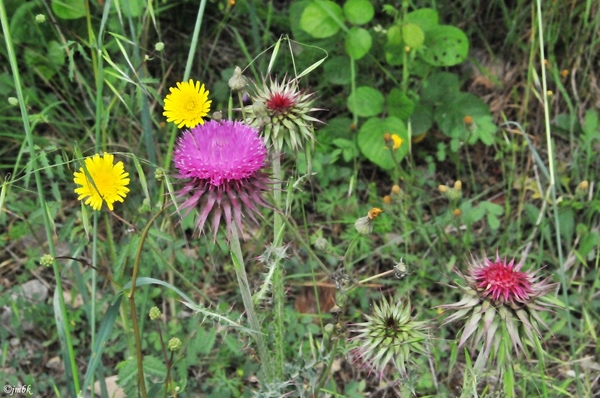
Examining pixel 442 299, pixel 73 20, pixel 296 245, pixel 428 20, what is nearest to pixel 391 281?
pixel 442 299

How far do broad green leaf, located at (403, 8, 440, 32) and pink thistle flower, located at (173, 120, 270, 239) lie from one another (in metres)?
1.78

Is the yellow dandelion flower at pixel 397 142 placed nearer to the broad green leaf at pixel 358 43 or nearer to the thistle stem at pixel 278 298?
the broad green leaf at pixel 358 43

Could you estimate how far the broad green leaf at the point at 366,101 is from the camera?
127 inches

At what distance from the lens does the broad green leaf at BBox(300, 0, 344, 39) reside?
3113 millimetres

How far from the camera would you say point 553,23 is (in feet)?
11.2

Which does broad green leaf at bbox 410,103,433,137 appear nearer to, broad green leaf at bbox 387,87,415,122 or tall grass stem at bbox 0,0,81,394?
broad green leaf at bbox 387,87,415,122

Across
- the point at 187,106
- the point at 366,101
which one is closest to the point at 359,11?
the point at 366,101

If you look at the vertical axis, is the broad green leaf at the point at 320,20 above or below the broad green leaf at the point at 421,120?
above

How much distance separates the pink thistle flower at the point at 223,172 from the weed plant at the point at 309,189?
0.21 meters

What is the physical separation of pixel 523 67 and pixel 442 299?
138 centimetres

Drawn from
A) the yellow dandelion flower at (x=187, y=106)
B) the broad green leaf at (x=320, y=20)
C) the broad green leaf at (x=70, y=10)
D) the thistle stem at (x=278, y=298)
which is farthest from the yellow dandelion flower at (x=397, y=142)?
the broad green leaf at (x=70, y=10)

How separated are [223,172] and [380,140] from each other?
1628 mm

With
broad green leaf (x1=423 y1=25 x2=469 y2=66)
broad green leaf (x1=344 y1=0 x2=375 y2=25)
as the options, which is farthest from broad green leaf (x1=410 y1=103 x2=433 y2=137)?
broad green leaf (x1=344 y1=0 x2=375 y2=25)

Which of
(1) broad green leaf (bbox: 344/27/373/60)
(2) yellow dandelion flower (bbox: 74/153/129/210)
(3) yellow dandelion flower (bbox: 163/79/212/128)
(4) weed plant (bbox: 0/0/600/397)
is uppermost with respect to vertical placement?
(3) yellow dandelion flower (bbox: 163/79/212/128)
